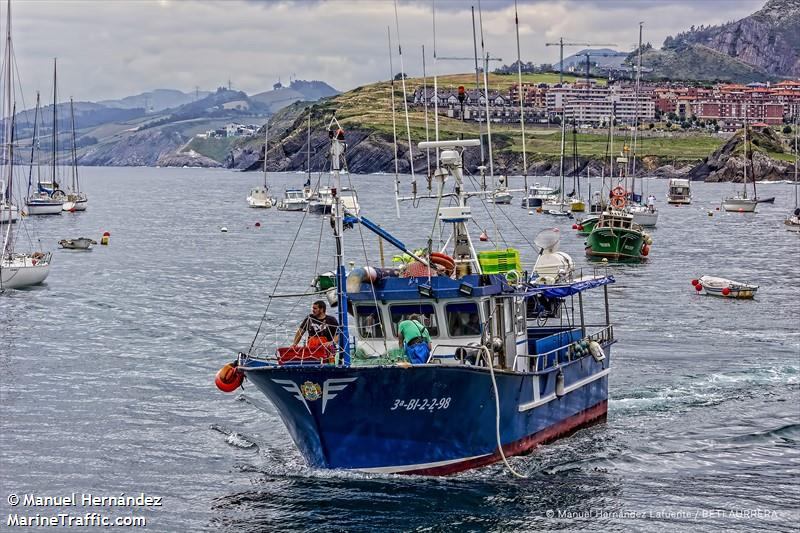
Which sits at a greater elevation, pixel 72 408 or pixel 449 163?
pixel 449 163

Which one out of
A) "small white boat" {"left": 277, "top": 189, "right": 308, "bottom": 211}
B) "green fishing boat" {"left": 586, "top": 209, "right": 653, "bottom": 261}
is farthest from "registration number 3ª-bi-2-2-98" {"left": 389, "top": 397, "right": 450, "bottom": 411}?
"small white boat" {"left": 277, "top": 189, "right": 308, "bottom": 211}

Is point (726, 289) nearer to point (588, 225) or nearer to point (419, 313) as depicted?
point (588, 225)

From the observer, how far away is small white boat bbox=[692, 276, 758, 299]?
66.6 m

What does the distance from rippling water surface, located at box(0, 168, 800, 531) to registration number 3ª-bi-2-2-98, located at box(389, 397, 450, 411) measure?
195 cm

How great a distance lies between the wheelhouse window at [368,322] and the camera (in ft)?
98.6

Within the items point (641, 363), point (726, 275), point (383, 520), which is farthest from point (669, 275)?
point (383, 520)

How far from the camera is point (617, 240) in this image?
87.1m

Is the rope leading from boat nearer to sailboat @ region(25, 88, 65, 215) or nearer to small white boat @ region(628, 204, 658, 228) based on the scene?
small white boat @ region(628, 204, 658, 228)

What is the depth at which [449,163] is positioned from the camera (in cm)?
3069

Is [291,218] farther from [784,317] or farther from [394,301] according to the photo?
[394,301]

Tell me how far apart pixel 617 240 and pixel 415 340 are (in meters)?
61.0

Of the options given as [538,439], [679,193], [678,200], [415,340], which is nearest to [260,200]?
[678,200]

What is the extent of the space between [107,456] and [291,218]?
109 metres

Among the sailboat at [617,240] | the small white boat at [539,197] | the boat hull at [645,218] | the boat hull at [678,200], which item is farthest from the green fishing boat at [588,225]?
the boat hull at [678,200]
